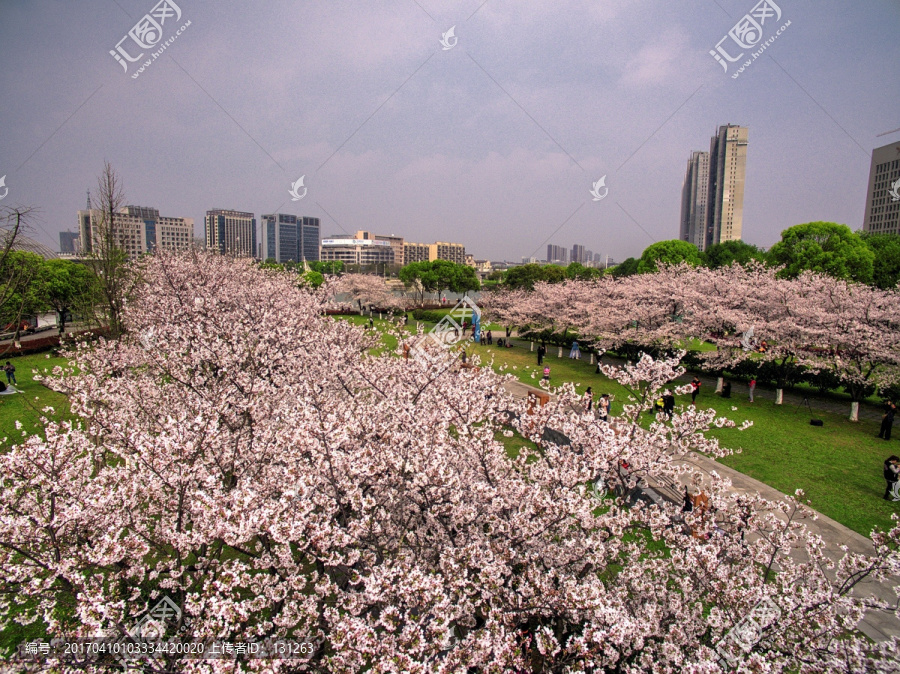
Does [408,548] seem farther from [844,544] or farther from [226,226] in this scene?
[226,226]

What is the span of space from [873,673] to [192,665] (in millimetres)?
6507

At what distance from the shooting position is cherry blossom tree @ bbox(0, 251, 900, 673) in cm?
435

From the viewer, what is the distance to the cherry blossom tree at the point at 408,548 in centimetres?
435

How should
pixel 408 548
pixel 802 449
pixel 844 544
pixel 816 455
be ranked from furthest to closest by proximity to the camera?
pixel 802 449
pixel 816 455
pixel 844 544
pixel 408 548

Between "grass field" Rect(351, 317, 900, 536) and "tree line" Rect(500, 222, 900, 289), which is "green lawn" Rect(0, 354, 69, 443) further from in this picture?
"tree line" Rect(500, 222, 900, 289)

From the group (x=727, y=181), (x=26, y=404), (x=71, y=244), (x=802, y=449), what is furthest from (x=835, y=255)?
(x=727, y=181)

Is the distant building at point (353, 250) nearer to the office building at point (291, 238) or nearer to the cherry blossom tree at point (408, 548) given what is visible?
the office building at point (291, 238)

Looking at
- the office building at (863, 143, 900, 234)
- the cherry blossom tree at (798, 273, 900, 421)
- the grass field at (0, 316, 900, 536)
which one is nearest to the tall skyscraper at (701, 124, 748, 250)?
the office building at (863, 143, 900, 234)

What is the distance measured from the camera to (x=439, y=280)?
70.0 m

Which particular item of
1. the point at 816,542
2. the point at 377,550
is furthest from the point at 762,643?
the point at 377,550

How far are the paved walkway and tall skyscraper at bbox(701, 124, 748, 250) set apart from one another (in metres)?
136

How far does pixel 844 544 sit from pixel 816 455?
571cm

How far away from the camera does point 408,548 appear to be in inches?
231

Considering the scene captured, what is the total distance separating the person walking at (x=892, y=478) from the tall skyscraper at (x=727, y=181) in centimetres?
13484
